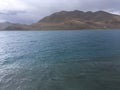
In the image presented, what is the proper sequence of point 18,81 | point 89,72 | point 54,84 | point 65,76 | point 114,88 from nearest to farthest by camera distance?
point 114,88, point 54,84, point 18,81, point 65,76, point 89,72

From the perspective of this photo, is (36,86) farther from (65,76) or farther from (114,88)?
(114,88)

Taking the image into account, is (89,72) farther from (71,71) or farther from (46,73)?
(46,73)

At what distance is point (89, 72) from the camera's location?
22.1 metres

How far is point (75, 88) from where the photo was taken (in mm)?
16781

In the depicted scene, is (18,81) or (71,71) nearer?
(18,81)

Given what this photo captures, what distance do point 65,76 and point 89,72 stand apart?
385 centimetres

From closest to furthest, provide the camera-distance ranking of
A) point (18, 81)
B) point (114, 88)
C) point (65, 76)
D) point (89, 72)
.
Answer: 1. point (114, 88)
2. point (18, 81)
3. point (65, 76)
4. point (89, 72)

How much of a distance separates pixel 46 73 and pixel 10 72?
5.72 metres

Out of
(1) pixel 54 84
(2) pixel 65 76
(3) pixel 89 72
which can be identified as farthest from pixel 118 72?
(1) pixel 54 84

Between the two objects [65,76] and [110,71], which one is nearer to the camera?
[65,76]

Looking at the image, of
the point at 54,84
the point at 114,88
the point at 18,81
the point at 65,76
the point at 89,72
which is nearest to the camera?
the point at 114,88

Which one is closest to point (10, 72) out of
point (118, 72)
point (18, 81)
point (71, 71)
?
point (18, 81)

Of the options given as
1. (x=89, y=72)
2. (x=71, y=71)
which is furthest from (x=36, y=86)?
(x=89, y=72)

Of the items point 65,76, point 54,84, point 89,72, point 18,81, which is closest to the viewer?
point 54,84
